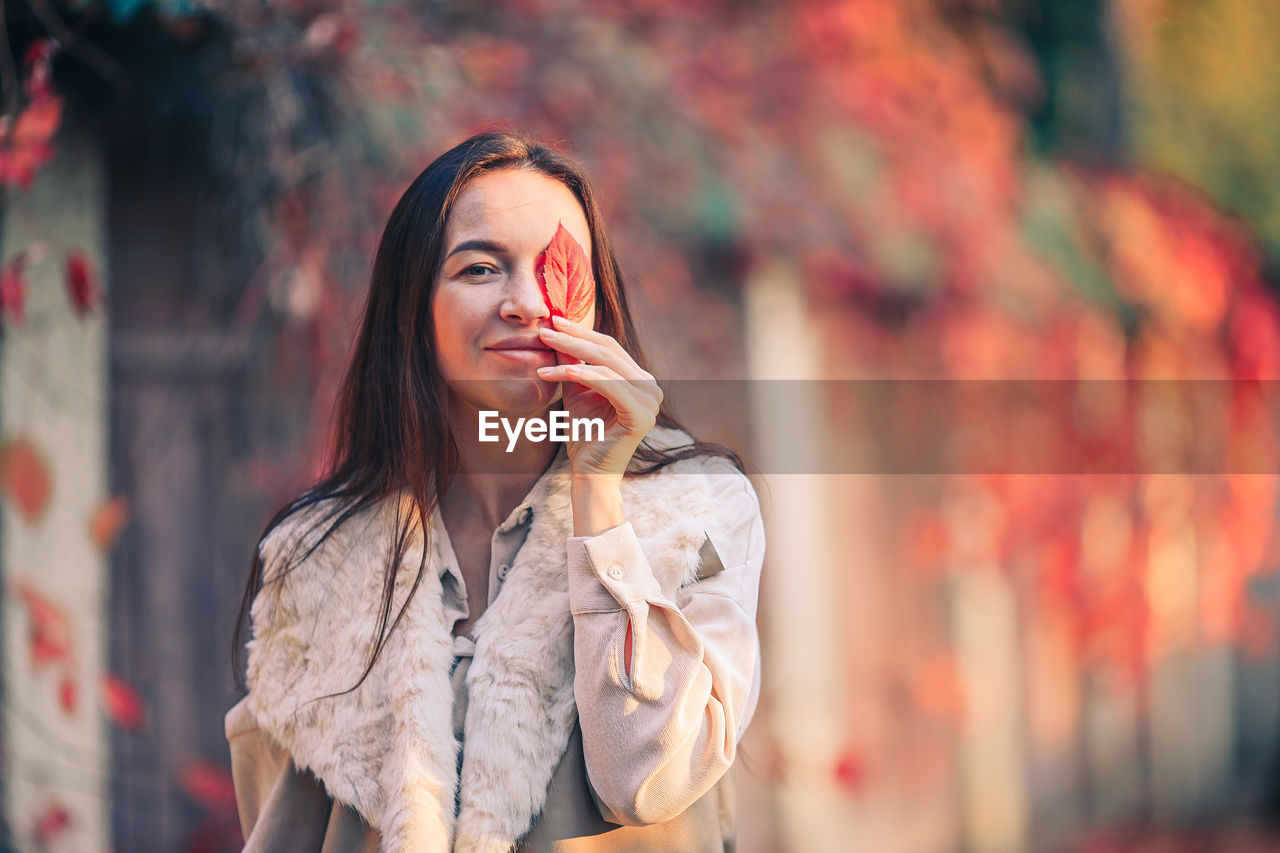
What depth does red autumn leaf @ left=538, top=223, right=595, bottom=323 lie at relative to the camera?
1.18m

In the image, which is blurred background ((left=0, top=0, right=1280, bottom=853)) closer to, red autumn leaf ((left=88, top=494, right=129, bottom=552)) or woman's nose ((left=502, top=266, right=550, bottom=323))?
red autumn leaf ((left=88, top=494, right=129, bottom=552))

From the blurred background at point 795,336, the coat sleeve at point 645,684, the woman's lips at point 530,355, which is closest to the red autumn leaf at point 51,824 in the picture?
the blurred background at point 795,336

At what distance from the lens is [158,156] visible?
2934 mm

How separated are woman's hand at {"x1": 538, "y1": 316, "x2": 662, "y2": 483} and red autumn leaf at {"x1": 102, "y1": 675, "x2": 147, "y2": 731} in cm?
194

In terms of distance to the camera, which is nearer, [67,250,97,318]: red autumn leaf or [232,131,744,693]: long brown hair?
[232,131,744,693]: long brown hair

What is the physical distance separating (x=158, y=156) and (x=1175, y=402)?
3.97 m

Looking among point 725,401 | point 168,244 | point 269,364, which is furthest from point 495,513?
point 725,401

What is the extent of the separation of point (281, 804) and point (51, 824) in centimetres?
173

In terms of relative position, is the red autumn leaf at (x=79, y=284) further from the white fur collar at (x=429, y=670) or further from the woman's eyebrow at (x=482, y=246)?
the woman's eyebrow at (x=482, y=246)

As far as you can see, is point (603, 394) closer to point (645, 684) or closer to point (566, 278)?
point (566, 278)

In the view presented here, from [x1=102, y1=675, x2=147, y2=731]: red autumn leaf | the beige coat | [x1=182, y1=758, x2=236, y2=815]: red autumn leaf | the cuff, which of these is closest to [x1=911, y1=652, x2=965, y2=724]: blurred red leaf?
[x1=182, y1=758, x2=236, y2=815]: red autumn leaf

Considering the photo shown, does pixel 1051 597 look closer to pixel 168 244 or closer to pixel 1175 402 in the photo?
pixel 1175 402

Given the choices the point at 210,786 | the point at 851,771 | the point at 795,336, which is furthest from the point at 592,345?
the point at 795,336

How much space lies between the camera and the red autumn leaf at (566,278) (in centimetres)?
118
